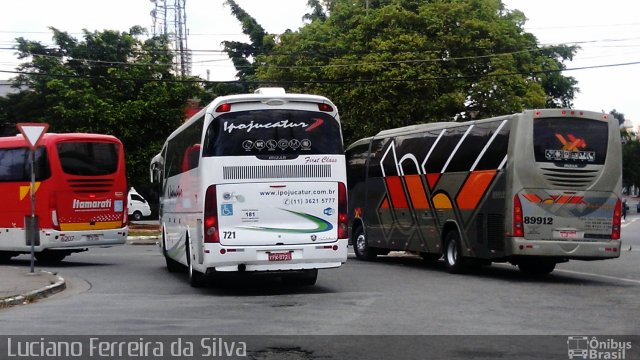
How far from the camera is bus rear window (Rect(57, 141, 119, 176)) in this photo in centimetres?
2164

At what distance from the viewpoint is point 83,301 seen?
45.4ft

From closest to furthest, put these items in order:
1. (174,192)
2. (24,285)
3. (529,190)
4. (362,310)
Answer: (362,310), (24,285), (529,190), (174,192)

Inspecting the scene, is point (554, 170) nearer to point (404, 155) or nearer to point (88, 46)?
point (404, 155)

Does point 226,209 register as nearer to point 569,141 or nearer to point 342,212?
point 342,212

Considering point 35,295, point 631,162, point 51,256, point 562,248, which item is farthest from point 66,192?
point 631,162

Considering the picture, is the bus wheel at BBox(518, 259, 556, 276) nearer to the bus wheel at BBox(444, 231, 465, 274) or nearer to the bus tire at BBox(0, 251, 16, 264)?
the bus wheel at BBox(444, 231, 465, 274)

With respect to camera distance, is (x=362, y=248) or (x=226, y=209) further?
(x=362, y=248)

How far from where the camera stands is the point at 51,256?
79.0 ft

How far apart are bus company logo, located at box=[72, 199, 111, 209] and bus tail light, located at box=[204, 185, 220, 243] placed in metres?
8.76

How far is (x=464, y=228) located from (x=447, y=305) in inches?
226

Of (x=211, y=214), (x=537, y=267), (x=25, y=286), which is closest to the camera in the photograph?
(x=211, y=214)

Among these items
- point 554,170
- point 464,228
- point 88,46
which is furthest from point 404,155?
point 88,46

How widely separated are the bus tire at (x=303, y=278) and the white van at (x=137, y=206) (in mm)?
38670

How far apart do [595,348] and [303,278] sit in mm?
8228
